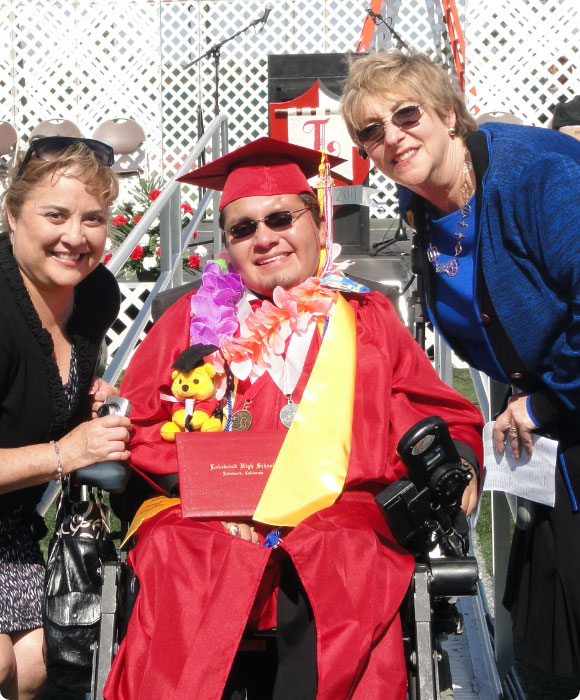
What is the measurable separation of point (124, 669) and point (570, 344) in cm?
142

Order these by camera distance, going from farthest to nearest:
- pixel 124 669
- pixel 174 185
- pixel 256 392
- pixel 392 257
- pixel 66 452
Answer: pixel 392 257 < pixel 174 185 < pixel 256 392 < pixel 66 452 < pixel 124 669

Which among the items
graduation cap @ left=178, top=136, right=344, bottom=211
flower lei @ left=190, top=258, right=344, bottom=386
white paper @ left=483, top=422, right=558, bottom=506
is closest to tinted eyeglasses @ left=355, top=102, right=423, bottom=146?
graduation cap @ left=178, top=136, right=344, bottom=211

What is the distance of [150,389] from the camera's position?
2916 millimetres

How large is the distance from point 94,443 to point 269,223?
3.21ft

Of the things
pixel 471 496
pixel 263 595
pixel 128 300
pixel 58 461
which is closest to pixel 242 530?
pixel 263 595

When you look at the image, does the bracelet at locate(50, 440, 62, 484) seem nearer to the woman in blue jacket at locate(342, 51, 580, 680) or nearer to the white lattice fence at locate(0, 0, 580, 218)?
the woman in blue jacket at locate(342, 51, 580, 680)

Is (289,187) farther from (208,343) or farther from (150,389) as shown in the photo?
(150,389)

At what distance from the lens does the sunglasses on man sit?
8.43 ft

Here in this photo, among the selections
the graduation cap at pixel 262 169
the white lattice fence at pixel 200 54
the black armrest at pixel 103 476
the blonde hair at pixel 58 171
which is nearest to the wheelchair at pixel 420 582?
the black armrest at pixel 103 476

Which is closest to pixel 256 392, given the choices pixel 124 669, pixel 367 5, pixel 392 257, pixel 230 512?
pixel 230 512

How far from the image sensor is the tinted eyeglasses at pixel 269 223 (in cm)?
297

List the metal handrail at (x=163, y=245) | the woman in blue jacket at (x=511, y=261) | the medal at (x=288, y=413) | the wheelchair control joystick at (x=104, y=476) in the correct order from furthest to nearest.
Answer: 1. the metal handrail at (x=163, y=245)
2. the medal at (x=288, y=413)
3. the wheelchair control joystick at (x=104, y=476)
4. the woman in blue jacket at (x=511, y=261)

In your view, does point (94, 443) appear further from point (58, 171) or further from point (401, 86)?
point (401, 86)

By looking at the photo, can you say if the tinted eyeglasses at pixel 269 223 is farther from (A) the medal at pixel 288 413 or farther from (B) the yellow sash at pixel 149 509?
(B) the yellow sash at pixel 149 509
